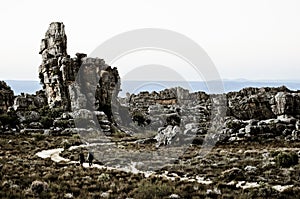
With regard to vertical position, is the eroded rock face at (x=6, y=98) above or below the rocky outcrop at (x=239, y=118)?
above

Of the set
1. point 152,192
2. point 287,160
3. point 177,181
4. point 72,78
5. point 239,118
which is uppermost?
point 72,78

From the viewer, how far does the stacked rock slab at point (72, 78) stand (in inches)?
3127

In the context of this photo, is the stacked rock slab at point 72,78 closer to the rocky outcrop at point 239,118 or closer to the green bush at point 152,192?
the rocky outcrop at point 239,118

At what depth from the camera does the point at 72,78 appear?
81.1m

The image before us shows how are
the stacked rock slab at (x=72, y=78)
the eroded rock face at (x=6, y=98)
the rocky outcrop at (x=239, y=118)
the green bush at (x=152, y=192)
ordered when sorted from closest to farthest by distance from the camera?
the green bush at (x=152, y=192) → the rocky outcrop at (x=239, y=118) → the stacked rock slab at (x=72, y=78) → the eroded rock face at (x=6, y=98)

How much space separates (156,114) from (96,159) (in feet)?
187

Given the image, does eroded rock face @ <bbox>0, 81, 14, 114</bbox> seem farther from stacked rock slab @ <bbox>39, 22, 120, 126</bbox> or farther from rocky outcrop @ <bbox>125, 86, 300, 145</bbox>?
rocky outcrop @ <bbox>125, 86, 300, 145</bbox>

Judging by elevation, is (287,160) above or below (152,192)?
above

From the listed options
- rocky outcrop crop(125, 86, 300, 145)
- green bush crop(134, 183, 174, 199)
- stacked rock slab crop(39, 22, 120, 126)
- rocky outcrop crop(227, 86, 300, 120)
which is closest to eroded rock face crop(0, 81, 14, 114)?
stacked rock slab crop(39, 22, 120, 126)

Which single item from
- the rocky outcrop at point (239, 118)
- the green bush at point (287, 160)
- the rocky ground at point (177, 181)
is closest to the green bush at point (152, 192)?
the rocky ground at point (177, 181)

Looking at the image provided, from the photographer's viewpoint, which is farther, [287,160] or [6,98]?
[6,98]

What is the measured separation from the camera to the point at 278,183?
21.0 meters

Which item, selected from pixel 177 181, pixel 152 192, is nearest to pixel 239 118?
pixel 177 181

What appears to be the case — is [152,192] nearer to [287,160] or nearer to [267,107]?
[287,160]
